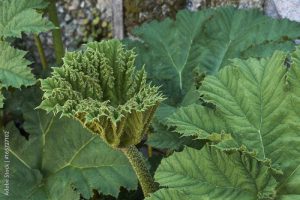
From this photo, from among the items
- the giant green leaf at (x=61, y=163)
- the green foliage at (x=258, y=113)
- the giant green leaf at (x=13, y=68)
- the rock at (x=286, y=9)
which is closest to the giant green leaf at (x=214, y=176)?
the green foliage at (x=258, y=113)

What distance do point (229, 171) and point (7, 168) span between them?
0.82 metres

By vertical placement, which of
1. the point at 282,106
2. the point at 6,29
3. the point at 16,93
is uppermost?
the point at 6,29

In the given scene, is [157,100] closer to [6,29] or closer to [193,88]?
[193,88]

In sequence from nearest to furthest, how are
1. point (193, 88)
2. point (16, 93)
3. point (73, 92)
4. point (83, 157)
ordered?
point (73, 92) → point (193, 88) → point (83, 157) → point (16, 93)

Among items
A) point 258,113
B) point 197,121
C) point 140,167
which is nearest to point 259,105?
point 258,113

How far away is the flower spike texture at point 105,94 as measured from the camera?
1539 mm

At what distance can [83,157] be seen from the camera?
81.4 inches

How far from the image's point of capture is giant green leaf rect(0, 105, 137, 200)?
2018mm

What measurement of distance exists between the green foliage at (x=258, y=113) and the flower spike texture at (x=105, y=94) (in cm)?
14

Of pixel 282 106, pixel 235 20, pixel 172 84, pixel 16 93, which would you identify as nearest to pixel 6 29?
pixel 16 93

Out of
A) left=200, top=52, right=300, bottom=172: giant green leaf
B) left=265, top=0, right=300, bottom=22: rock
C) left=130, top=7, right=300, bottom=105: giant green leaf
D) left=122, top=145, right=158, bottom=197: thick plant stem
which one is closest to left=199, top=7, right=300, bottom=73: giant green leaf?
left=130, top=7, right=300, bottom=105: giant green leaf

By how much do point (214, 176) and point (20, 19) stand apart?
0.81 meters

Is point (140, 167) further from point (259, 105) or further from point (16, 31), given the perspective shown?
point (16, 31)

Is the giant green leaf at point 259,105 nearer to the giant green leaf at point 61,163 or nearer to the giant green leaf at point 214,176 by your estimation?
the giant green leaf at point 214,176
